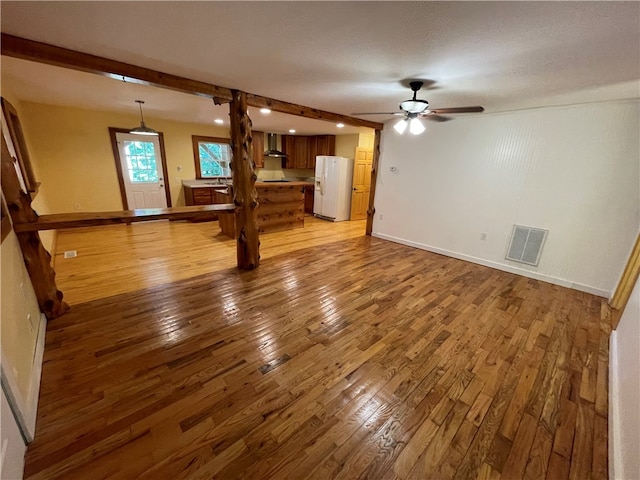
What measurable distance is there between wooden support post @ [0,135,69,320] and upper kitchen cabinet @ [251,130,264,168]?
5.39m

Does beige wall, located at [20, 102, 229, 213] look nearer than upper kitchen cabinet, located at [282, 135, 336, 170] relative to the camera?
Yes

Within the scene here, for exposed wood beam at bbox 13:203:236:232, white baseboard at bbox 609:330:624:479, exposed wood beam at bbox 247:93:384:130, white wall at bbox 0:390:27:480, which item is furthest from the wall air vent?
white wall at bbox 0:390:27:480

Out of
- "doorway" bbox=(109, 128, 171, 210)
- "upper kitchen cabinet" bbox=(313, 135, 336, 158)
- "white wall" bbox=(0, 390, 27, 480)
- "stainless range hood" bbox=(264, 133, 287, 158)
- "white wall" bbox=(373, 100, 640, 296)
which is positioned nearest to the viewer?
"white wall" bbox=(0, 390, 27, 480)

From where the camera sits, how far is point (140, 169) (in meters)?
5.58

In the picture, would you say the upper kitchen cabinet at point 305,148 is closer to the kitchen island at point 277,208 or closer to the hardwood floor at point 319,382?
the kitchen island at point 277,208

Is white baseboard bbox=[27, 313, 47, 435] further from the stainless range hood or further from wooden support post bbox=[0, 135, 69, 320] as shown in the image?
the stainless range hood

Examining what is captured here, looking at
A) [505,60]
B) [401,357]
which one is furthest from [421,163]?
[401,357]

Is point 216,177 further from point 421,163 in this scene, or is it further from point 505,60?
point 505,60

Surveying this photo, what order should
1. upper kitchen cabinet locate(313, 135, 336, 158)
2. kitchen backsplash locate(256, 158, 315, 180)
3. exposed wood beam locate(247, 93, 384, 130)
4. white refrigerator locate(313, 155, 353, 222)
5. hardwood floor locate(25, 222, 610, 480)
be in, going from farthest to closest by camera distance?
kitchen backsplash locate(256, 158, 315, 180)
upper kitchen cabinet locate(313, 135, 336, 158)
white refrigerator locate(313, 155, 353, 222)
exposed wood beam locate(247, 93, 384, 130)
hardwood floor locate(25, 222, 610, 480)

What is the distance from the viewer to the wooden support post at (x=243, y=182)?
9.94 ft

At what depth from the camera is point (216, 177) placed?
678 cm

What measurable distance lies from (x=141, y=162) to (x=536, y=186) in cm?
711

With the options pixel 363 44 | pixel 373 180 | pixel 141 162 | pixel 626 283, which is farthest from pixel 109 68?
pixel 626 283

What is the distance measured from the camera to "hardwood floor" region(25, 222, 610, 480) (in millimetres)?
1317
